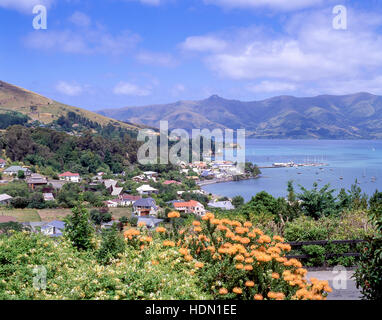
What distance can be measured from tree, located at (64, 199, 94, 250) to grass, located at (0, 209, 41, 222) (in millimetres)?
28839

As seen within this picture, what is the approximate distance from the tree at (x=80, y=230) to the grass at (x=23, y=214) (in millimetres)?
28839

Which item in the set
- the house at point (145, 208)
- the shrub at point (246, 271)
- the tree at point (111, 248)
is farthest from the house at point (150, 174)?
the shrub at point (246, 271)

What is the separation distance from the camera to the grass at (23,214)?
101 feet

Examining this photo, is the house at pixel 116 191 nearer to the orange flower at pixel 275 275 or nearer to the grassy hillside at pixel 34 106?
the orange flower at pixel 275 275

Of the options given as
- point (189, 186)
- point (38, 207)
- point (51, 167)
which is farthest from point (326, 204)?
point (51, 167)

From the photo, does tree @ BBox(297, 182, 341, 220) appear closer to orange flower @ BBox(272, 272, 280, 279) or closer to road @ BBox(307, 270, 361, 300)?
road @ BBox(307, 270, 361, 300)

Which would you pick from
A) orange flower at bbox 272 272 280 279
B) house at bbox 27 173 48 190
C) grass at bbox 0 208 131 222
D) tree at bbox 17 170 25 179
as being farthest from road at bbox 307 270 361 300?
tree at bbox 17 170 25 179

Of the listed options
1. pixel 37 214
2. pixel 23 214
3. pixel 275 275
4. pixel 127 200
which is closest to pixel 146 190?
pixel 127 200

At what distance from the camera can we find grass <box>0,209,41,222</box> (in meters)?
30.7

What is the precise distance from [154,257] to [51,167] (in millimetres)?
56519

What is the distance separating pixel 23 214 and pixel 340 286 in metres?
33.6

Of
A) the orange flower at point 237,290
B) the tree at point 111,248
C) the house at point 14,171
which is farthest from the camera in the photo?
the house at point 14,171

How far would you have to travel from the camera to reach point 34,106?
98.0 metres
